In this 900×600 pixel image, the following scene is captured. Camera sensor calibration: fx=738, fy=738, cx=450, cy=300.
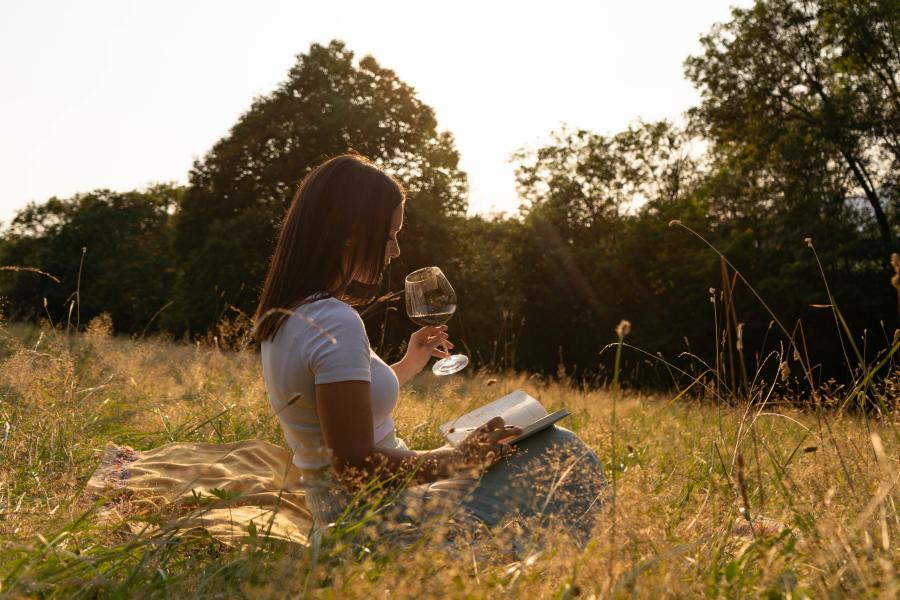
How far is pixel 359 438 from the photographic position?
2268 millimetres

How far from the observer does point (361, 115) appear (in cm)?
2191

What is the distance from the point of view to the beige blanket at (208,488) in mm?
2475

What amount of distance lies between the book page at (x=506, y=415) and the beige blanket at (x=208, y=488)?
1.95 ft

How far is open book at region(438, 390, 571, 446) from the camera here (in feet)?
8.02

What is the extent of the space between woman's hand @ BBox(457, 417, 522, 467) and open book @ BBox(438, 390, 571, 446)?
66 millimetres

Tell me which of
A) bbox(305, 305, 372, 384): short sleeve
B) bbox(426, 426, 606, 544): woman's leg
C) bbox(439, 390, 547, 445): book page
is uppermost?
bbox(305, 305, 372, 384): short sleeve

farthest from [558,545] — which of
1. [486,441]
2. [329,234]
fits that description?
[329,234]

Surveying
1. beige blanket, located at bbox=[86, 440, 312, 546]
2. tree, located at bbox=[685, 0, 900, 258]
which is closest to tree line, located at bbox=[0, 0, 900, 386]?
tree, located at bbox=[685, 0, 900, 258]

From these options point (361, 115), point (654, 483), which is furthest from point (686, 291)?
point (654, 483)

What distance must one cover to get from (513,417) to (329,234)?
93 cm

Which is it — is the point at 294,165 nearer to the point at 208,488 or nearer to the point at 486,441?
the point at 208,488

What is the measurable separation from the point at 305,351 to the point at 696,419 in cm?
453

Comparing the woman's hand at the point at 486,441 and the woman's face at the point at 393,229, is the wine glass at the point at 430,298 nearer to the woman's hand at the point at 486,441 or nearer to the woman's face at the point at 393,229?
the woman's face at the point at 393,229

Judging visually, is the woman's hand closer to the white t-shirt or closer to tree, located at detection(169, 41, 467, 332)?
the white t-shirt
